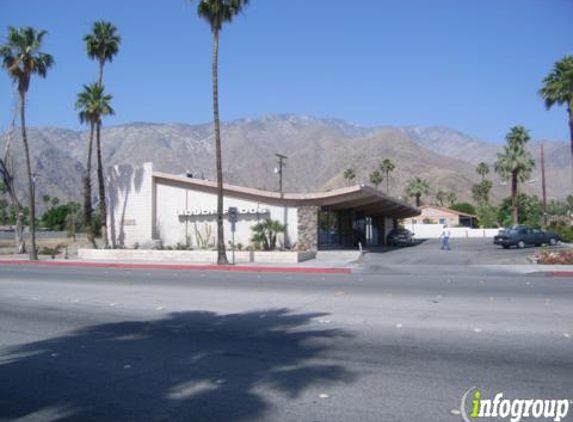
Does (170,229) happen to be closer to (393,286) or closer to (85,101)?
(85,101)

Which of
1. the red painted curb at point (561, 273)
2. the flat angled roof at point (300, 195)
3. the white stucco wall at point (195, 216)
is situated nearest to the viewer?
the red painted curb at point (561, 273)

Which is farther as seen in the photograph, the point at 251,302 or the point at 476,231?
the point at 476,231

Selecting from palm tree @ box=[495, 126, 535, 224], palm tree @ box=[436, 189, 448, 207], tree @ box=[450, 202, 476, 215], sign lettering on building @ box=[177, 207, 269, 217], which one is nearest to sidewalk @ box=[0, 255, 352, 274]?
sign lettering on building @ box=[177, 207, 269, 217]

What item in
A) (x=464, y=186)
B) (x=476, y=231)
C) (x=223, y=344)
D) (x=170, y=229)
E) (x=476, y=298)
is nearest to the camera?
(x=223, y=344)

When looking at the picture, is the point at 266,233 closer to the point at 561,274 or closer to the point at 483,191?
the point at 561,274

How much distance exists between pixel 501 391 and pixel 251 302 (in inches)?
332

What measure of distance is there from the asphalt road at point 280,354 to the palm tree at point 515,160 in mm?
50818

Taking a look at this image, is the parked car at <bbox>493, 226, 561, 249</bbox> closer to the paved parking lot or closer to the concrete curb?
the paved parking lot

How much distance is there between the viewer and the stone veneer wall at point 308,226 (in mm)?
34500

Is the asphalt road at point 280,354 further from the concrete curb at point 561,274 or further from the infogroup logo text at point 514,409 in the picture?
the concrete curb at point 561,274

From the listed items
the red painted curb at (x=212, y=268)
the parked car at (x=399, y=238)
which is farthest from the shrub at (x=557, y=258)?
the parked car at (x=399, y=238)

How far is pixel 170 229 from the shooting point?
38.7 metres

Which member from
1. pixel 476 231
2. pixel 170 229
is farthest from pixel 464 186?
pixel 170 229

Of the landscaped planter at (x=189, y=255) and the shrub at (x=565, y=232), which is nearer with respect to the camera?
the landscaped planter at (x=189, y=255)
